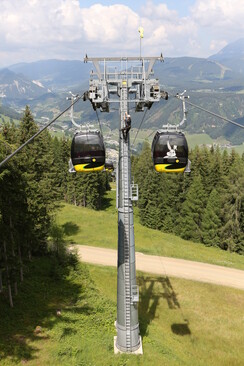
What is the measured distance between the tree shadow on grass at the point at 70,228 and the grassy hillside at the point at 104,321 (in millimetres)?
12092

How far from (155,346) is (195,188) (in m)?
32.0

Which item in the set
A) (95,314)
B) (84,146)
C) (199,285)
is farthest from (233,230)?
Answer: (84,146)

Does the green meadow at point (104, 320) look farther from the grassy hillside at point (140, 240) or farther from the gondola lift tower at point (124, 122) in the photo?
the grassy hillside at point (140, 240)

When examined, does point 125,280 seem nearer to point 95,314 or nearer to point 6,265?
point 95,314

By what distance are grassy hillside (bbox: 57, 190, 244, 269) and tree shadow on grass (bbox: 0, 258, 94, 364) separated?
11264mm

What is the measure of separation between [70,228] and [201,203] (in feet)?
67.2

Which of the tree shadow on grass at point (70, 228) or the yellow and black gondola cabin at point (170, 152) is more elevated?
the yellow and black gondola cabin at point (170, 152)

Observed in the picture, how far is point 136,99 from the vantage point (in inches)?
564

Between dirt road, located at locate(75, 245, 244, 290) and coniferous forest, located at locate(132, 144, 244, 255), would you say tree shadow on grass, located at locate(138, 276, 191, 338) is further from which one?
coniferous forest, located at locate(132, 144, 244, 255)

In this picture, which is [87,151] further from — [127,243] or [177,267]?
[177,267]

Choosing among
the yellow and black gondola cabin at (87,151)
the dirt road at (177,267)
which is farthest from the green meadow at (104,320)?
the yellow and black gondola cabin at (87,151)

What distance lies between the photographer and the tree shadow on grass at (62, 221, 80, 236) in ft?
137

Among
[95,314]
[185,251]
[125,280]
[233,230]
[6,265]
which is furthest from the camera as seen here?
[233,230]

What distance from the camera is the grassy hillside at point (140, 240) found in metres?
36.1
